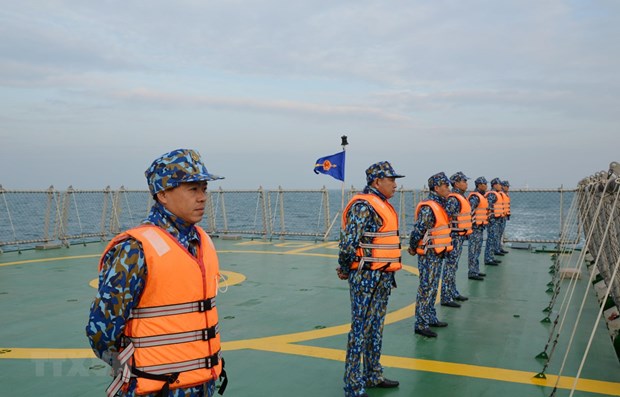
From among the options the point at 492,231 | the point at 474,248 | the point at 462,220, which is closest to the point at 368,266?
the point at 462,220

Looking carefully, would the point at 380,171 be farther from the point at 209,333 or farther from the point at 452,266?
the point at 452,266

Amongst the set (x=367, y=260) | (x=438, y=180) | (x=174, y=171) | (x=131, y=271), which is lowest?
(x=367, y=260)

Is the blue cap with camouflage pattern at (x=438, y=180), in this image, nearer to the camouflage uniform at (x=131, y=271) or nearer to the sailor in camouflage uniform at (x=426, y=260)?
the sailor in camouflage uniform at (x=426, y=260)

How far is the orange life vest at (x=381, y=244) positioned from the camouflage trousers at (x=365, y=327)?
95mm

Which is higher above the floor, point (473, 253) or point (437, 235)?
point (437, 235)

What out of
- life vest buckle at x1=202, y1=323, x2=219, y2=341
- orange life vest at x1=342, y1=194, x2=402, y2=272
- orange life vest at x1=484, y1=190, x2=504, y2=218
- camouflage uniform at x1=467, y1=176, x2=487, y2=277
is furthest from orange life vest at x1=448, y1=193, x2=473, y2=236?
life vest buckle at x1=202, y1=323, x2=219, y2=341

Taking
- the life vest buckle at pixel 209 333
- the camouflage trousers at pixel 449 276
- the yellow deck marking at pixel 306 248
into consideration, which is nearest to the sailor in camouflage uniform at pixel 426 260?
the camouflage trousers at pixel 449 276

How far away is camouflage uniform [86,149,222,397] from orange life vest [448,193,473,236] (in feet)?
23.2

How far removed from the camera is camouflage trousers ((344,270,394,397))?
15.1 feet

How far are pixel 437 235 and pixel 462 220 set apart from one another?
2530 mm

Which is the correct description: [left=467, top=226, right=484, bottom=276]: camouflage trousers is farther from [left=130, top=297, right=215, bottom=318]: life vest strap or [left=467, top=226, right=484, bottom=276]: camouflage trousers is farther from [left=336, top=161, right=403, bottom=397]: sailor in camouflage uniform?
[left=130, top=297, right=215, bottom=318]: life vest strap

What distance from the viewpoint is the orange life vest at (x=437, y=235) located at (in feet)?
22.0

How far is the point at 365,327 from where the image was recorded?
475 centimetres

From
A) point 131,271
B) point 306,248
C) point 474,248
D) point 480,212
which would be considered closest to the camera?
Result: point 131,271
